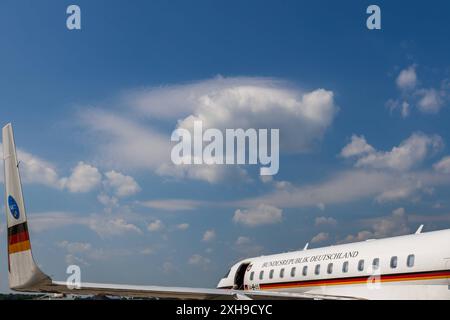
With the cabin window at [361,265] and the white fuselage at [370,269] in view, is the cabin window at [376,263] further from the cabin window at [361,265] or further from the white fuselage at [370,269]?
the cabin window at [361,265]

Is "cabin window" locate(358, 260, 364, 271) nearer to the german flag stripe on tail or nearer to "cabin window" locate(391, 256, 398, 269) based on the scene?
"cabin window" locate(391, 256, 398, 269)

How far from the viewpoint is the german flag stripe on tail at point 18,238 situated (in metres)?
20.6

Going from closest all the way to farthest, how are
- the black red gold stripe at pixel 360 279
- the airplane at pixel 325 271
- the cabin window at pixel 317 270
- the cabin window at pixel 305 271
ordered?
1. the black red gold stripe at pixel 360 279
2. the airplane at pixel 325 271
3. the cabin window at pixel 317 270
4. the cabin window at pixel 305 271

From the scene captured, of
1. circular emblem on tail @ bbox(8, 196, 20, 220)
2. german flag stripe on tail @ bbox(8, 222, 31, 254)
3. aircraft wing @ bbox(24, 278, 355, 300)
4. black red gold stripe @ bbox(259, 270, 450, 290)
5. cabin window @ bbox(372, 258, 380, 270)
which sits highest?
circular emblem on tail @ bbox(8, 196, 20, 220)

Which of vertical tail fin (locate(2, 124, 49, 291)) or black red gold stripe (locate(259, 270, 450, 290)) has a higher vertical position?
vertical tail fin (locate(2, 124, 49, 291))

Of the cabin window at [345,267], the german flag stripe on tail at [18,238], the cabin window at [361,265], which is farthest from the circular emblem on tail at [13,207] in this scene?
the cabin window at [361,265]

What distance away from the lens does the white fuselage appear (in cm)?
1752

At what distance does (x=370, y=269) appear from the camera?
20.0 m

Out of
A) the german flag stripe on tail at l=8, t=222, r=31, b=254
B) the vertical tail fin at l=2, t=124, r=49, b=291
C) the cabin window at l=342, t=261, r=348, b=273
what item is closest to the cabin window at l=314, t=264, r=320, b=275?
the cabin window at l=342, t=261, r=348, b=273

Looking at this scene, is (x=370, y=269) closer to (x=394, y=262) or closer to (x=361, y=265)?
(x=361, y=265)

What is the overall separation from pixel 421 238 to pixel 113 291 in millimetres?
9815

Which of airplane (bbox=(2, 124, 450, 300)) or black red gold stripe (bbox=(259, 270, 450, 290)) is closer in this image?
black red gold stripe (bbox=(259, 270, 450, 290))
